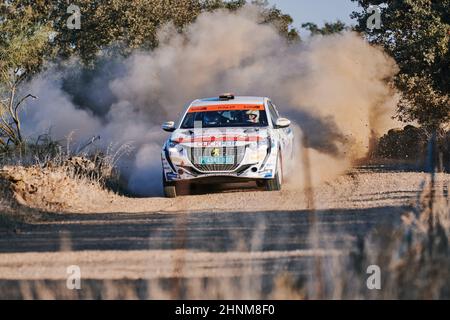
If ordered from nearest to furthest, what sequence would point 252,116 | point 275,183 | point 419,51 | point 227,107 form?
point 275,183
point 252,116
point 227,107
point 419,51

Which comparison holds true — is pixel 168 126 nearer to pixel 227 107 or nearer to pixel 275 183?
pixel 227 107

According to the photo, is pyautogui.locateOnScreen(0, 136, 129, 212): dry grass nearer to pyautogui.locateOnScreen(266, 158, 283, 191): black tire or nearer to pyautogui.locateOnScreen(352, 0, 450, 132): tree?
pyautogui.locateOnScreen(266, 158, 283, 191): black tire

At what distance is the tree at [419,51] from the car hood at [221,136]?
8.63 metres

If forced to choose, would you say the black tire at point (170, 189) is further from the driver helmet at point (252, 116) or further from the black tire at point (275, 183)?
the driver helmet at point (252, 116)

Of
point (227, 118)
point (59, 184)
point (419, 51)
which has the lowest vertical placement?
point (59, 184)

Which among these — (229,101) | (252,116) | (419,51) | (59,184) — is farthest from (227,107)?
(419,51)

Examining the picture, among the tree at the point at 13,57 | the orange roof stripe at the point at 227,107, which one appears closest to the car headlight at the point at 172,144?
the orange roof stripe at the point at 227,107

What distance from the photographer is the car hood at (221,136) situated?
15.2m

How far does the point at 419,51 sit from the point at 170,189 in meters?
10.2

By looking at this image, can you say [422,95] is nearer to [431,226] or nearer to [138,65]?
[138,65]

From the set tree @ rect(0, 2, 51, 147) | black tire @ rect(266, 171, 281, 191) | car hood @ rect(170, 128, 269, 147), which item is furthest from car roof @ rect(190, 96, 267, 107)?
tree @ rect(0, 2, 51, 147)

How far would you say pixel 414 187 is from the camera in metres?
15.2

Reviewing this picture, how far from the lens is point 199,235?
33.8 feet
